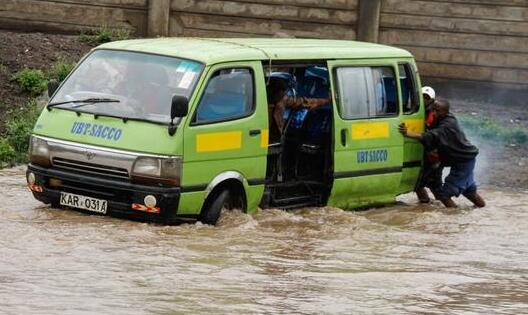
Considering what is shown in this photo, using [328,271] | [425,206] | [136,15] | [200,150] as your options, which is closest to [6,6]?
[136,15]

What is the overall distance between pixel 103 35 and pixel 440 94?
17.8ft

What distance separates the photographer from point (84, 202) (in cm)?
1130

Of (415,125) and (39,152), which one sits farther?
(415,125)

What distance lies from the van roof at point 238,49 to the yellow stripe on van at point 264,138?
69cm

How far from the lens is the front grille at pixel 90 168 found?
11.1 m

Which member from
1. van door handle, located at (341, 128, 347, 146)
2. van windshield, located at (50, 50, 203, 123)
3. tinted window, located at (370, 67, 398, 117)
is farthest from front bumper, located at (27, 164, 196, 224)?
tinted window, located at (370, 67, 398, 117)

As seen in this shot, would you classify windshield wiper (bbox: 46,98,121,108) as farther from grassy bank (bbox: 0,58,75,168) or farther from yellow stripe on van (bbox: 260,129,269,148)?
grassy bank (bbox: 0,58,75,168)

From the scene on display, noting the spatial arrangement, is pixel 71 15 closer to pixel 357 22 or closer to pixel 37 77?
pixel 37 77

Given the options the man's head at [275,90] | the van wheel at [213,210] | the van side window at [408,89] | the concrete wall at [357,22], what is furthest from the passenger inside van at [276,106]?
the concrete wall at [357,22]

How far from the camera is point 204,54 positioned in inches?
459

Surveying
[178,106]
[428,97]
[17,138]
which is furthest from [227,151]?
[17,138]

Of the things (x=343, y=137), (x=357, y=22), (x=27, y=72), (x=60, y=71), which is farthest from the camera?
(x=357, y=22)

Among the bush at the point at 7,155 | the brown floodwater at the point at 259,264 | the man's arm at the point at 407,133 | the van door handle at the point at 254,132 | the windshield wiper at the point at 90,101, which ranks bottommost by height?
the bush at the point at 7,155

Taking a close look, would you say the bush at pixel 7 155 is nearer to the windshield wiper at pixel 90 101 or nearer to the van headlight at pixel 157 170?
the windshield wiper at pixel 90 101
